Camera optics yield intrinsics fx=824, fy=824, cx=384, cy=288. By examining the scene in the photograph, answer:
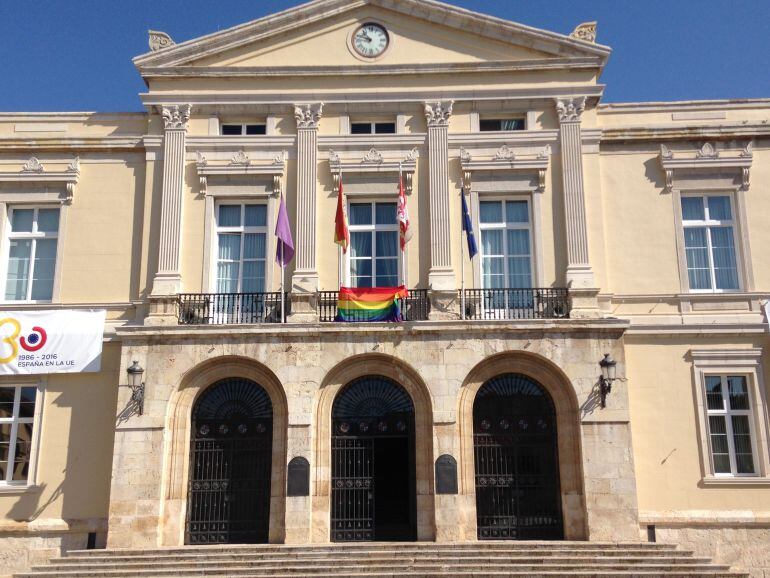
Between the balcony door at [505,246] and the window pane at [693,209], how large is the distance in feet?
12.5

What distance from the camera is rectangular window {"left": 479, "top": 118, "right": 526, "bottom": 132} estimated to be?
20516 mm

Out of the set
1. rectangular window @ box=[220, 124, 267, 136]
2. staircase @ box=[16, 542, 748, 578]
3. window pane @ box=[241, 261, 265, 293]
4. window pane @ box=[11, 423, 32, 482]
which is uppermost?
rectangular window @ box=[220, 124, 267, 136]

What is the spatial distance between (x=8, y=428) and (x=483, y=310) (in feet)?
37.0

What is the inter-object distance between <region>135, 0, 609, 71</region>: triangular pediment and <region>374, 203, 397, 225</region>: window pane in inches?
137

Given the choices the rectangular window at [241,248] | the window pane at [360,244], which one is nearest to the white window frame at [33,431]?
the rectangular window at [241,248]

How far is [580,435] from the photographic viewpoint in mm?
17891

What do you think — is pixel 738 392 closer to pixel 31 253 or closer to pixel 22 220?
pixel 31 253

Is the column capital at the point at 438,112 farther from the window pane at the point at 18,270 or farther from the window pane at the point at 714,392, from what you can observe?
the window pane at the point at 18,270

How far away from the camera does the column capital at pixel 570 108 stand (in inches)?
790

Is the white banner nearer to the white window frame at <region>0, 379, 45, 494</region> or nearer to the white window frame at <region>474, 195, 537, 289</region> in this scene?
the white window frame at <region>0, 379, 45, 494</region>

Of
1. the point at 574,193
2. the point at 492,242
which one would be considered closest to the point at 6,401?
the point at 492,242

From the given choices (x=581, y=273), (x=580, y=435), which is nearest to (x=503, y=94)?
(x=581, y=273)

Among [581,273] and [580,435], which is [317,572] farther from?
[581,273]

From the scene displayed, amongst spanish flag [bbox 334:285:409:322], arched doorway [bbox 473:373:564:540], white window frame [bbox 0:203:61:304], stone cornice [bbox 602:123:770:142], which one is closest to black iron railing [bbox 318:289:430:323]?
spanish flag [bbox 334:285:409:322]
